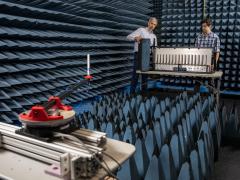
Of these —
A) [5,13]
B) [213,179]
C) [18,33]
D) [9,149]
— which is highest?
[5,13]

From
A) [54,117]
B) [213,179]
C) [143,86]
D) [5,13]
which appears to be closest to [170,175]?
[213,179]

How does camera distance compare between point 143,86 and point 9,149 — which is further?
point 143,86

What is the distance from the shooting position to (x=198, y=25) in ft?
20.3

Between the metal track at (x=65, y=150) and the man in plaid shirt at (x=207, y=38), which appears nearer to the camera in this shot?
the metal track at (x=65, y=150)

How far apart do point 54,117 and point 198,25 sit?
596 cm

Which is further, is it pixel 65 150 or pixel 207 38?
pixel 207 38

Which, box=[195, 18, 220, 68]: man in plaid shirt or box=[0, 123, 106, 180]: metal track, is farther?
box=[195, 18, 220, 68]: man in plaid shirt

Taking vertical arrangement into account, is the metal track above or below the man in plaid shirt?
below

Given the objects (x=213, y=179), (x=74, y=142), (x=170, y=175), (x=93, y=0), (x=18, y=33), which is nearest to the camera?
(x=74, y=142)

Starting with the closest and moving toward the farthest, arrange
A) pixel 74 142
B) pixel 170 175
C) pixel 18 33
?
pixel 74 142 < pixel 170 175 < pixel 18 33

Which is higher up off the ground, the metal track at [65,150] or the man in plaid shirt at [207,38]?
the man in plaid shirt at [207,38]

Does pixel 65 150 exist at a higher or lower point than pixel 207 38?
lower

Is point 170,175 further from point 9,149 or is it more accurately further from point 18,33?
point 18,33

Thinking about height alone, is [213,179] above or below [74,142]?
below
